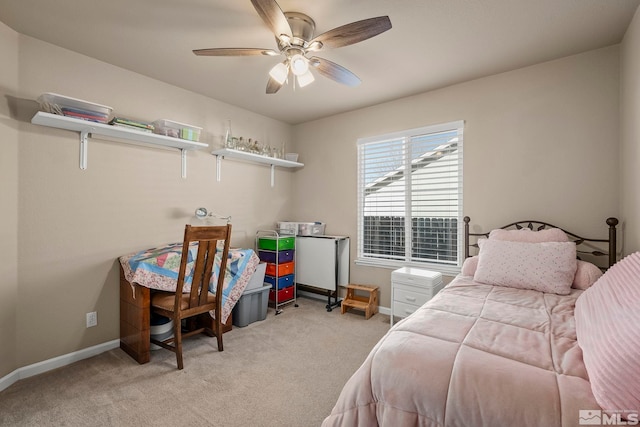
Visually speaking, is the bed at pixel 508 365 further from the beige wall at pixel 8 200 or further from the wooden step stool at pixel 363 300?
the beige wall at pixel 8 200

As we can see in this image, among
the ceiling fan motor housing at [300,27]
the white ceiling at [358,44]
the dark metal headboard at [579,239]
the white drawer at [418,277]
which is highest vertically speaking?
the white ceiling at [358,44]

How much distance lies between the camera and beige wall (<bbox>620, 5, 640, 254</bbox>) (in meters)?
1.93

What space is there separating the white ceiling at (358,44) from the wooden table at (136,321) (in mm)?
1921

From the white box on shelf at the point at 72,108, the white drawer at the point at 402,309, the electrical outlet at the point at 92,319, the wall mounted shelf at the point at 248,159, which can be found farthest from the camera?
the wall mounted shelf at the point at 248,159

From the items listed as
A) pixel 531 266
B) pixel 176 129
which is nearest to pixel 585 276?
pixel 531 266

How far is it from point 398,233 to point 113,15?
3.24 metres

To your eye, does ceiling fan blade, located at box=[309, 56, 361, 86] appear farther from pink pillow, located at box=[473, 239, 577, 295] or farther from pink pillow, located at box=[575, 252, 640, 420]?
pink pillow, located at box=[575, 252, 640, 420]

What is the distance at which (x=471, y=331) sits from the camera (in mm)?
1357

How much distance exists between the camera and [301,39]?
1.96 meters

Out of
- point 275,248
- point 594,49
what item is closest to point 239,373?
point 275,248

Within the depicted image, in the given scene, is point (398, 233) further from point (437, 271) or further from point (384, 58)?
point (384, 58)

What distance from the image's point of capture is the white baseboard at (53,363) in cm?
211

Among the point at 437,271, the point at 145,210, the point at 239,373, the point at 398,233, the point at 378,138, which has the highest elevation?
the point at 378,138

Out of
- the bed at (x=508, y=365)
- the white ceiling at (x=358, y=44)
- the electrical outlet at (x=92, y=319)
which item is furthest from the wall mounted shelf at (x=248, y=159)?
the bed at (x=508, y=365)
